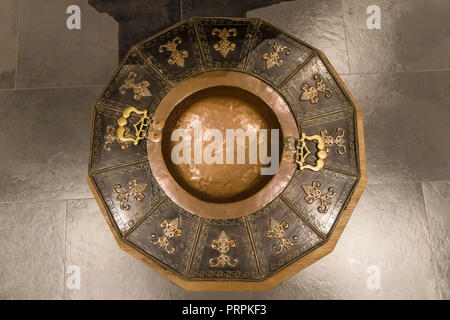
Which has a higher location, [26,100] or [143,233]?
[26,100]

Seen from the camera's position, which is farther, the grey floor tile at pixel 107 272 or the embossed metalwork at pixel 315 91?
the grey floor tile at pixel 107 272

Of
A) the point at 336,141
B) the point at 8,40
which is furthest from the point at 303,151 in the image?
the point at 8,40

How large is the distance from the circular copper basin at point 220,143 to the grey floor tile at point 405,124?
141cm

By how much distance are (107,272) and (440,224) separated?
11.0 feet

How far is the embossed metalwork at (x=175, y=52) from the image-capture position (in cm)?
255

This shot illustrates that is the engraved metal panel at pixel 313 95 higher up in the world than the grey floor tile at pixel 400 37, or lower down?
lower down

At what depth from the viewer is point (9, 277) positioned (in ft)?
10.9

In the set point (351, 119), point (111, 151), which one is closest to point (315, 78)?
point (351, 119)

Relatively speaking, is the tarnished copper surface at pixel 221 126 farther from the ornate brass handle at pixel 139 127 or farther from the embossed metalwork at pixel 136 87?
the embossed metalwork at pixel 136 87

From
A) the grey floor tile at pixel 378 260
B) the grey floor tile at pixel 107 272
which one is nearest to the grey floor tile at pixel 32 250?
the grey floor tile at pixel 107 272
